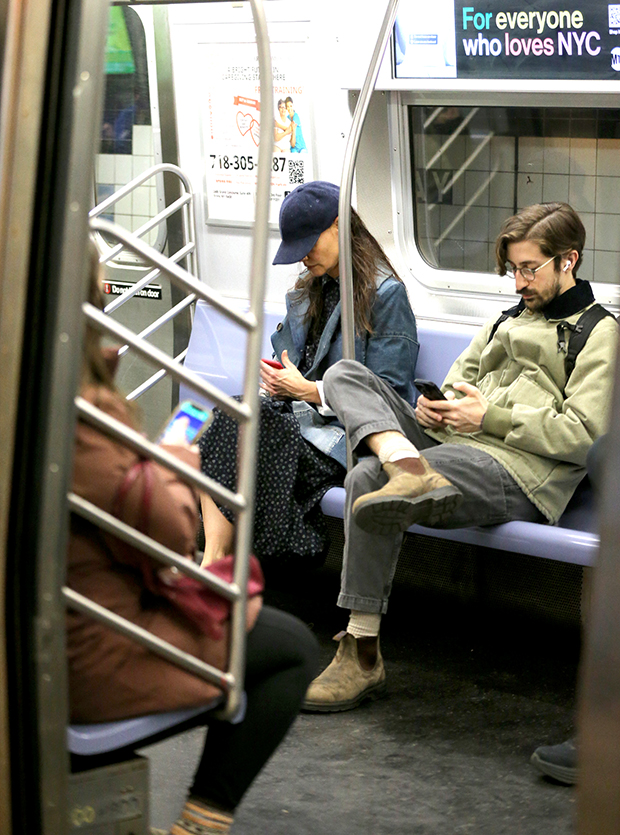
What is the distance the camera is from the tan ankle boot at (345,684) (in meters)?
3.41

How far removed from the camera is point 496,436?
11.6 feet

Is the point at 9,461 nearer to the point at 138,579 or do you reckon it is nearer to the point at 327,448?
the point at 138,579

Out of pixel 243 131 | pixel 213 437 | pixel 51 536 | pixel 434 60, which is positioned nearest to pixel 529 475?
pixel 213 437

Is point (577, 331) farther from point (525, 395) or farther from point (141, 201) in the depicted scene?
point (141, 201)

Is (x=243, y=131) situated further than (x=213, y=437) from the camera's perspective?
Yes

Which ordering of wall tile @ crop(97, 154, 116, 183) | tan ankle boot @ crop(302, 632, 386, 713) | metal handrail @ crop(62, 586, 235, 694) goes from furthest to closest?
wall tile @ crop(97, 154, 116, 183) → tan ankle boot @ crop(302, 632, 386, 713) → metal handrail @ crop(62, 586, 235, 694)

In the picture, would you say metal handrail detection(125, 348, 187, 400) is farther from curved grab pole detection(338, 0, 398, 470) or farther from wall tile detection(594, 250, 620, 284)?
wall tile detection(594, 250, 620, 284)

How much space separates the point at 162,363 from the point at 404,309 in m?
2.24

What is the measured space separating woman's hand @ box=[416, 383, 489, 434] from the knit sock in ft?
5.32

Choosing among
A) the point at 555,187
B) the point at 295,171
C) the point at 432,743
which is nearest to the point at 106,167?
the point at 295,171

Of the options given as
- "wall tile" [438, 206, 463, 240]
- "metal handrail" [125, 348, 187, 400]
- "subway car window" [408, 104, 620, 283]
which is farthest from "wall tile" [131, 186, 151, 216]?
"wall tile" [438, 206, 463, 240]

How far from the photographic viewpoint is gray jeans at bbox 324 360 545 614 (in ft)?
11.0

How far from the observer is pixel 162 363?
183 centimetres

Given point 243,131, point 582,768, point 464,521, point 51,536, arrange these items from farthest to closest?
point 243,131 → point 464,521 → point 51,536 → point 582,768
